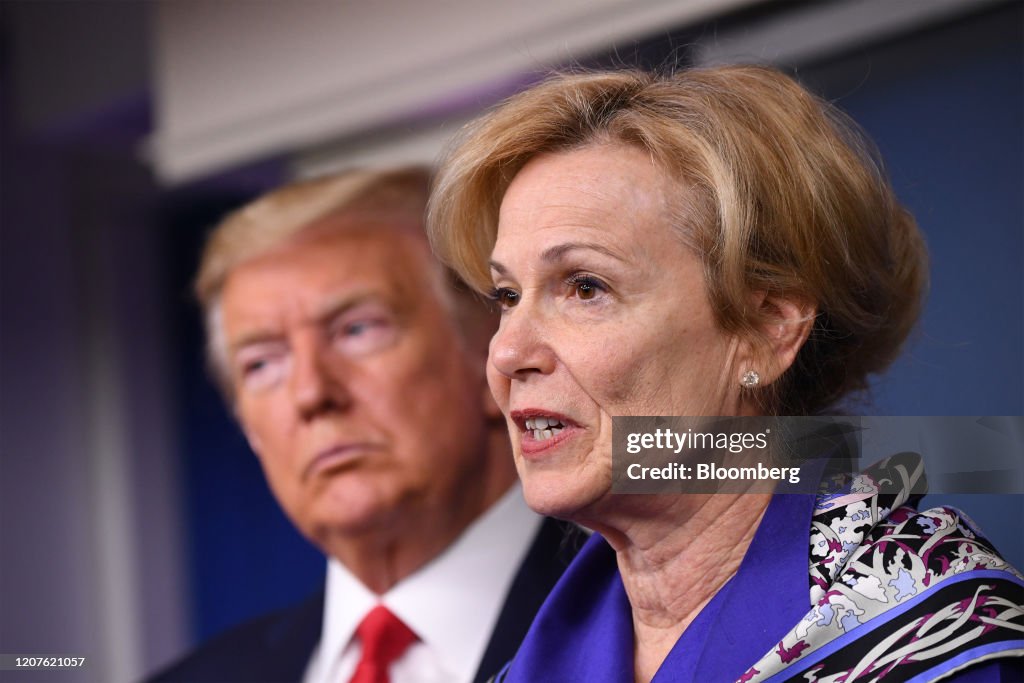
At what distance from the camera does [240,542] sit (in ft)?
7.97

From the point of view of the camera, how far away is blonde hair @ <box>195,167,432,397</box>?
2.16m

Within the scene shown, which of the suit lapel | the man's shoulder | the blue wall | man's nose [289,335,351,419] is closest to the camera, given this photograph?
the blue wall

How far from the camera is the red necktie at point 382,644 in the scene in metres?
2.00

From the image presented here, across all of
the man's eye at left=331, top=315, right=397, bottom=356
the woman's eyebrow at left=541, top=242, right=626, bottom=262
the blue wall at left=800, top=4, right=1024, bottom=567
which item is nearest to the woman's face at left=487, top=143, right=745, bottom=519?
the woman's eyebrow at left=541, top=242, right=626, bottom=262

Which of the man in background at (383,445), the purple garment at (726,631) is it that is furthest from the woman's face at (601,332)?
the man in background at (383,445)

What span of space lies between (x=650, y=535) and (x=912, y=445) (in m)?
0.39

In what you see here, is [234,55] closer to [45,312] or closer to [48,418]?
[45,312]

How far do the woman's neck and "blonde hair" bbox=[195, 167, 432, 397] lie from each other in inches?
36.2

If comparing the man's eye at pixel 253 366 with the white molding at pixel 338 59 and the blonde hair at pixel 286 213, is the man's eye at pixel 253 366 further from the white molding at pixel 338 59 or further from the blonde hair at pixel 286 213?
the white molding at pixel 338 59

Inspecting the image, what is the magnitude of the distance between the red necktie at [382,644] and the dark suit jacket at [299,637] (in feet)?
0.58

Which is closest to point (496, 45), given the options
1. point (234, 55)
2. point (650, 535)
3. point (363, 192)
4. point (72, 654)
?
point (363, 192)

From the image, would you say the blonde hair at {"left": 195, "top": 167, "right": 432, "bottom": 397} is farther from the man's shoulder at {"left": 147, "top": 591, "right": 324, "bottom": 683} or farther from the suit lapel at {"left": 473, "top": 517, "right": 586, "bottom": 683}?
the suit lapel at {"left": 473, "top": 517, "right": 586, "bottom": 683}

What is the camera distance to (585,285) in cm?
142

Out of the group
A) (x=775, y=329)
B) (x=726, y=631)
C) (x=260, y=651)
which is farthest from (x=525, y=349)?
(x=260, y=651)
